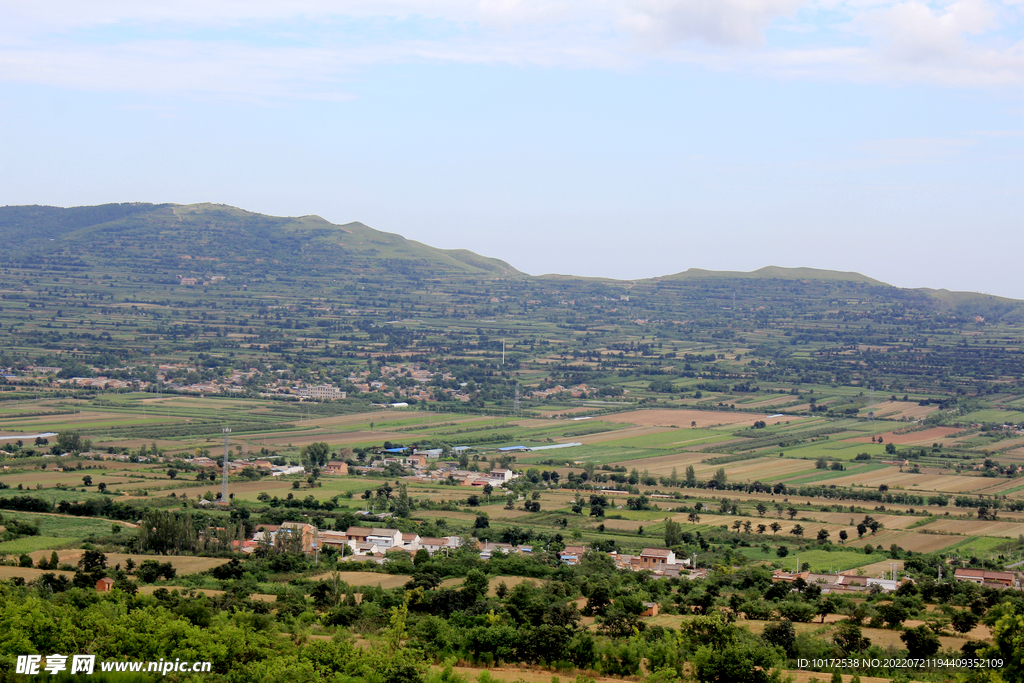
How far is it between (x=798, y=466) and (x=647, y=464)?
730 cm

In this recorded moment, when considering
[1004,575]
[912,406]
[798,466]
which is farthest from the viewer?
[912,406]

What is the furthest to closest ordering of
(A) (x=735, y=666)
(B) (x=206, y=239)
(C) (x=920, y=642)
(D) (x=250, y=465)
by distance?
(B) (x=206, y=239), (D) (x=250, y=465), (C) (x=920, y=642), (A) (x=735, y=666)

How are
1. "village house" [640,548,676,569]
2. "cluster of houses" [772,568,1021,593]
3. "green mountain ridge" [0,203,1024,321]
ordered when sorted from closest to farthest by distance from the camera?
"cluster of houses" [772,568,1021,593]
"village house" [640,548,676,569]
"green mountain ridge" [0,203,1024,321]

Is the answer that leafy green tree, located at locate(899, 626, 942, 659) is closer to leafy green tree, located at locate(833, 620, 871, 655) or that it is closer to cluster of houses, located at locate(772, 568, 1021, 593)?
leafy green tree, located at locate(833, 620, 871, 655)

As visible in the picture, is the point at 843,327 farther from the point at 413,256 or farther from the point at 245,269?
the point at 245,269

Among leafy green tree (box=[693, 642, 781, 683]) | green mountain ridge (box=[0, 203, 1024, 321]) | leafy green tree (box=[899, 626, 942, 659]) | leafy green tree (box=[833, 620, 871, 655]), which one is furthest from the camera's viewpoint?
green mountain ridge (box=[0, 203, 1024, 321])

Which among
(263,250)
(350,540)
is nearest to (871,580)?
(350,540)

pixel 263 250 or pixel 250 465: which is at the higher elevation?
pixel 263 250

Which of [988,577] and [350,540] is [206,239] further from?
[988,577]

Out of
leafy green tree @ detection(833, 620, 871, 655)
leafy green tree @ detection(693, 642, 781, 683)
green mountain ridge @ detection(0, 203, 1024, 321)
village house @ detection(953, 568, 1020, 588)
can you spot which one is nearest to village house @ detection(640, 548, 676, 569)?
village house @ detection(953, 568, 1020, 588)

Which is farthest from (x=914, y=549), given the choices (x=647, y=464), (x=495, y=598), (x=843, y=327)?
(x=843, y=327)

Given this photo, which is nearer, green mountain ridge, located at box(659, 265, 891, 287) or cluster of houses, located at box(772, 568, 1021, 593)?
cluster of houses, located at box(772, 568, 1021, 593)

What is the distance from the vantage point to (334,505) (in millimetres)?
34438

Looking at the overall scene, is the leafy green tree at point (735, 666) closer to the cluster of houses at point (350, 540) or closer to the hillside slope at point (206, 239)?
the cluster of houses at point (350, 540)
